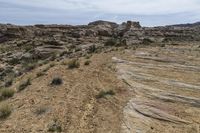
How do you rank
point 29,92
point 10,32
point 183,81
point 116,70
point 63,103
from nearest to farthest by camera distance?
1. point 63,103
2. point 29,92
3. point 183,81
4. point 116,70
5. point 10,32

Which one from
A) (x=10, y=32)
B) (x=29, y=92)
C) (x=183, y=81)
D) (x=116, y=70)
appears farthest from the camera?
(x=10, y=32)

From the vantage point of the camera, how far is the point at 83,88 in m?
22.3

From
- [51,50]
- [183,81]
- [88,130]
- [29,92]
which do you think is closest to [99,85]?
[29,92]

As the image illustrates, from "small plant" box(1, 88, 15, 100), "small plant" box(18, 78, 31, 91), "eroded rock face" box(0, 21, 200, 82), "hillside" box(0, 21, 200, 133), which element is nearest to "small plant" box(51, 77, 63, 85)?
"hillside" box(0, 21, 200, 133)

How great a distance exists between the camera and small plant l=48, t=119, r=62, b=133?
15.7 metres

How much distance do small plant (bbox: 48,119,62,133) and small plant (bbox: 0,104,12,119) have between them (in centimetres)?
260

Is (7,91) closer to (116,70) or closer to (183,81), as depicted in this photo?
(116,70)

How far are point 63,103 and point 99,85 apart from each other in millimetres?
4054

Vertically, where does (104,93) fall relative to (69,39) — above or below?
above

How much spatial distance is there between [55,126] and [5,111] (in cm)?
324

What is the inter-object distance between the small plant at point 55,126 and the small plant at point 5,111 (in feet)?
8.51

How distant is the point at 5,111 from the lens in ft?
59.4

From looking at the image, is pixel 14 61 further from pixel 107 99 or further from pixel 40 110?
pixel 40 110

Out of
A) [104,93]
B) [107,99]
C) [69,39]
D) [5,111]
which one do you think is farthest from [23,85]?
[69,39]
